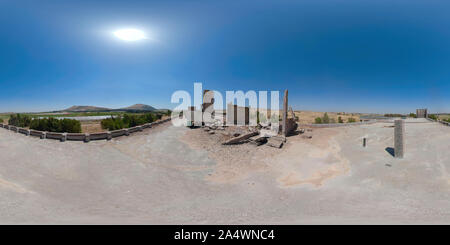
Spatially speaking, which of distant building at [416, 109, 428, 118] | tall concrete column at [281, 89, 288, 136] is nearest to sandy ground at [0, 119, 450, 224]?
tall concrete column at [281, 89, 288, 136]

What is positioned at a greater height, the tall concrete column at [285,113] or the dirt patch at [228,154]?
the tall concrete column at [285,113]

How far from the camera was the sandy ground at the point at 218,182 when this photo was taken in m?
6.07

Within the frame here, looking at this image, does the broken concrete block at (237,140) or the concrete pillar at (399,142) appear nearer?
the concrete pillar at (399,142)

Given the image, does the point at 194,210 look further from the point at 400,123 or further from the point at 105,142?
the point at 400,123

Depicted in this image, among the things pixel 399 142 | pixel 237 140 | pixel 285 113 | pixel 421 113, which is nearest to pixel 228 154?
pixel 237 140

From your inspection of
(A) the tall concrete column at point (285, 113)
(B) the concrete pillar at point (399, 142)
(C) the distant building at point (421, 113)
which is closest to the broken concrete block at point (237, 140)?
(A) the tall concrete column at point (285, 113)

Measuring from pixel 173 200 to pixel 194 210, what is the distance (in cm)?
148

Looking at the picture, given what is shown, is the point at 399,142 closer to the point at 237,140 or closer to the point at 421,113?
the point at 237,140

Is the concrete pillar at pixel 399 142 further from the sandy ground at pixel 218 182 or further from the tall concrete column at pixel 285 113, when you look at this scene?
the tall concrete column at pixel 285 113

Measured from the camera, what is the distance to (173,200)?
7754 millimetres

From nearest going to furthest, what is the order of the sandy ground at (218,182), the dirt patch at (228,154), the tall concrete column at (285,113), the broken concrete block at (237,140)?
the sandy ground at (218,182) → the dirt patch at (228,154) → the broken concrete block at (237,140) → the tall concrete column at (285,113)

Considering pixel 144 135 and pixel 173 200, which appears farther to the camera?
pixel 144 135
